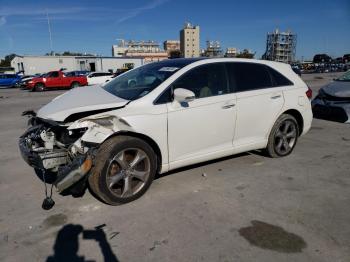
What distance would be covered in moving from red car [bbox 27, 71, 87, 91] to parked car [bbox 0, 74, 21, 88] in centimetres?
749

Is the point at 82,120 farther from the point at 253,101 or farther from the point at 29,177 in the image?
the point at 253,101

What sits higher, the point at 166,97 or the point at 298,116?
the point at 166,97

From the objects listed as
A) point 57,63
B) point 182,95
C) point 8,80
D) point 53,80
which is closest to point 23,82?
point 8,80

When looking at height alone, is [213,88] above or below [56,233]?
above

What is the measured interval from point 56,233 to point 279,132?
3745mm

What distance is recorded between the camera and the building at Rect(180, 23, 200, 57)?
140 m

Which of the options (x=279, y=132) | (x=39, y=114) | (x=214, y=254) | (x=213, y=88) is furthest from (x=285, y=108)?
(x=39, y=114)

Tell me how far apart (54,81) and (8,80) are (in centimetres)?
869

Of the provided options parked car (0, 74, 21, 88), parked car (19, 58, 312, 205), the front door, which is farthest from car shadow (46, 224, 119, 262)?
parked car (0, 74, 21, 88)

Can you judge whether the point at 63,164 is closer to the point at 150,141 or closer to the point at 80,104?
the point at 80,104

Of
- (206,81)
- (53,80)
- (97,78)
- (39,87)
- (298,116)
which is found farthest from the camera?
(97,78)

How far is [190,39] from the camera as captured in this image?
14288 centimetres

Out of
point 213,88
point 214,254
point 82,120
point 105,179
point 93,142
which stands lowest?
point 214,254

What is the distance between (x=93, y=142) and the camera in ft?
10.9
